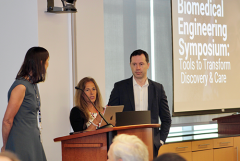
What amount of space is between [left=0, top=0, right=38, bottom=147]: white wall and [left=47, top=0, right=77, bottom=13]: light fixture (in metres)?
0.21

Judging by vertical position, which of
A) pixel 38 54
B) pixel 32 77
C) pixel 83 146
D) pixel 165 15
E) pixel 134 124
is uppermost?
pixel 165 15

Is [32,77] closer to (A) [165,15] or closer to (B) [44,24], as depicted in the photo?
(B) [44,24]

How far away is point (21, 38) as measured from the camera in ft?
11.6

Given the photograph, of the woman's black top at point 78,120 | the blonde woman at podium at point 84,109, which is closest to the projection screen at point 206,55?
the blonde woman at podium at point 84,109

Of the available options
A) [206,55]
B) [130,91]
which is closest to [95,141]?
[130,91]

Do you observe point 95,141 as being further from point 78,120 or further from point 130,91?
point 130,91

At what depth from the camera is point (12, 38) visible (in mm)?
3518

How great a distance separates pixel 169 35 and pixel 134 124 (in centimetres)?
291

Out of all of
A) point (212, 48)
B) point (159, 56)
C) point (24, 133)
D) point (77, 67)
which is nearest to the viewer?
point (24, 133)

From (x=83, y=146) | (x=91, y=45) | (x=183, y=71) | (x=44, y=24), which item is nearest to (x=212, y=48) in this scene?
(x=183, y=71)

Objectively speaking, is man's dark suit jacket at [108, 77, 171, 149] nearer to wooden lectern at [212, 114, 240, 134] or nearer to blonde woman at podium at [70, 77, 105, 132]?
blonde woman at podium at [70, 77, 105, 132]

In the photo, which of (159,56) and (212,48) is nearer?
(159,56)

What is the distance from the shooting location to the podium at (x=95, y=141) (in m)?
2.45

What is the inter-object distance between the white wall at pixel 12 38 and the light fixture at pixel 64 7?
21 centimetres
